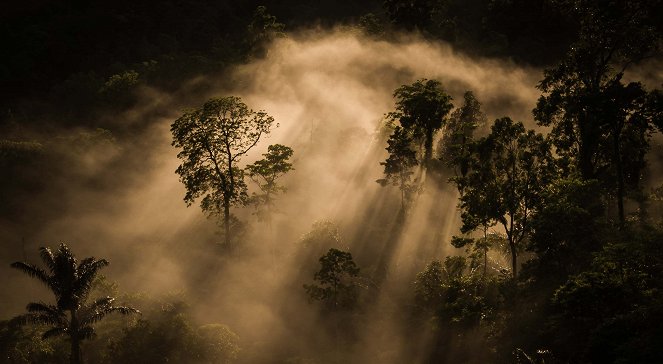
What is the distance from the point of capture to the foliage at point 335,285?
43.8m

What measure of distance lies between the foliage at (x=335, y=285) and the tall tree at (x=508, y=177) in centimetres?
1052

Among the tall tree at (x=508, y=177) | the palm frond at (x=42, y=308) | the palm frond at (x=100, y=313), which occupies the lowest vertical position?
the palm frond at (x=42, y=308)

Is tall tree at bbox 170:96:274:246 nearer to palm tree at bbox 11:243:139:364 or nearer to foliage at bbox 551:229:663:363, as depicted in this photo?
palm tree at bbox 11:243:139:364

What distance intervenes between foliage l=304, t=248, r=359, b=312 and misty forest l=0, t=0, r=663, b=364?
0.22 m

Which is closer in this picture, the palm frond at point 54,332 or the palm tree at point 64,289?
the palm tree at point 64,289

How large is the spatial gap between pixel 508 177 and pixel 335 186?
29.5m

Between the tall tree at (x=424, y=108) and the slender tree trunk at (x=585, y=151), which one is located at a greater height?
the tall tree at (x=424, y=108)

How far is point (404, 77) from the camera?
273 ft

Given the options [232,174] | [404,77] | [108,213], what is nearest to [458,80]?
[404,77]

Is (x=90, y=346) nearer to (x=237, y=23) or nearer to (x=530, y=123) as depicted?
(x=530, y=123)

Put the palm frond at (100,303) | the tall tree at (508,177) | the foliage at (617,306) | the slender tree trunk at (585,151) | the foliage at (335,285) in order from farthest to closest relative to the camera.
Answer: the foliage at (335,285) → the slender tree trunk at (585,151) → the palm frond at (100,303) → the tall tree at (508,177) → the foliage at (617,306)

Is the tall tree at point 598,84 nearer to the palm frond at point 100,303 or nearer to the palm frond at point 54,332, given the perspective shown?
the palm frond at point 100,303

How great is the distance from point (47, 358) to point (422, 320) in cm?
2743

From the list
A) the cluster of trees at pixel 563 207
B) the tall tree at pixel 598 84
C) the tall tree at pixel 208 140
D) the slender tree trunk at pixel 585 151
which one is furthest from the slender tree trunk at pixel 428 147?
the tall tree at pixel 208 140
